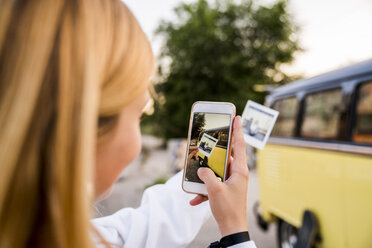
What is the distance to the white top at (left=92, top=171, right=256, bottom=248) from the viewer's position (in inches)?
42.7

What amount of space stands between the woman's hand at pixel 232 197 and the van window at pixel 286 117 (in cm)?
269

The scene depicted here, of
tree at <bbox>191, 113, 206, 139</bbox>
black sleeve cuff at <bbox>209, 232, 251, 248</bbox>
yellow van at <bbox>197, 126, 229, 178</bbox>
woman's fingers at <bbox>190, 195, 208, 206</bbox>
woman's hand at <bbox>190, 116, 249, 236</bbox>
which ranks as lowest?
black sleeve cuff at <bbox>209, 232, 251, 248</bbox>

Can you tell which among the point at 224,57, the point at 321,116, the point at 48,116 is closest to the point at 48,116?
the point at 48,116

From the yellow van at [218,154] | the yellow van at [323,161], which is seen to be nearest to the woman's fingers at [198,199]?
the yellow van at [218,154]

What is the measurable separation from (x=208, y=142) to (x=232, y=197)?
276mm

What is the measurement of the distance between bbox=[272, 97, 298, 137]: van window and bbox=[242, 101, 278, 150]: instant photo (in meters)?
2.22

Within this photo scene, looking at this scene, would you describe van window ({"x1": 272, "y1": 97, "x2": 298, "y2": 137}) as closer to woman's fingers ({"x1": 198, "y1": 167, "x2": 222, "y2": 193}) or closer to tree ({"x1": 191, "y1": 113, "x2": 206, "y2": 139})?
tree ({"x1": 191, "y1": 113, "x2": 206, "y2": 139})

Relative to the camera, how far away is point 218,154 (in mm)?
1027

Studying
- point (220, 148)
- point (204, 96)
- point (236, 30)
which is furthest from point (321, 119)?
point (236, 30)

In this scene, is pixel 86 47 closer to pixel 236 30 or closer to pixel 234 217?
pixel 234 217

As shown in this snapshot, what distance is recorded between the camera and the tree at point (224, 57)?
1415 cm

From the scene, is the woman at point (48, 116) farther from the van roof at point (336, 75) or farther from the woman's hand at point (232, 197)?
the van roof at point (336, 75)

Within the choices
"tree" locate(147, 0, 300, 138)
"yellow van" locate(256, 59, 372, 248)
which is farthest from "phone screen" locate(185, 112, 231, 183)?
"tree" locate(147, 0, 300, 138)

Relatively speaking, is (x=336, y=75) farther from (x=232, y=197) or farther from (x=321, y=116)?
(x=232, y=197)
